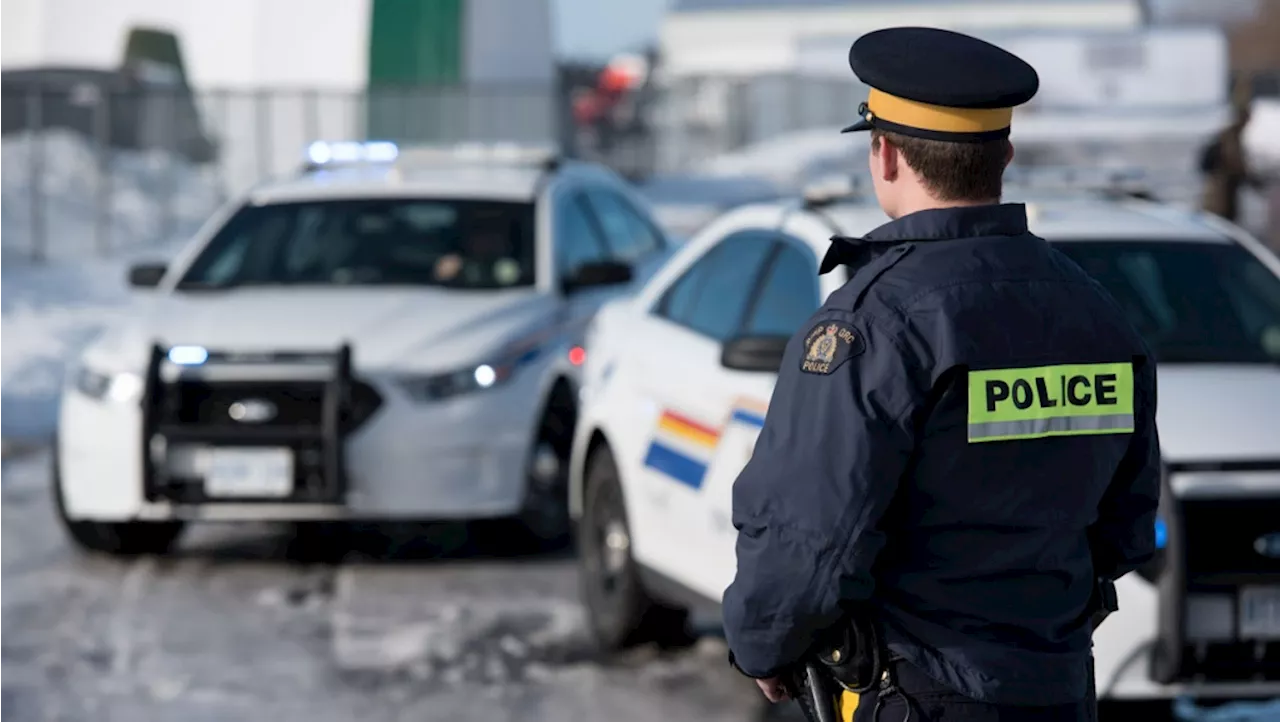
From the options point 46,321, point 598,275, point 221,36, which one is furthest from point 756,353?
point 221,36

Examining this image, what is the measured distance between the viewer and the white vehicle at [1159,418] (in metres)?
5.50

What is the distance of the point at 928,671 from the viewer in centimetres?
297

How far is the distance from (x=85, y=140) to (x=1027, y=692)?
22.1 metres

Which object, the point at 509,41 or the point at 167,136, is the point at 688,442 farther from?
the point at 509,41

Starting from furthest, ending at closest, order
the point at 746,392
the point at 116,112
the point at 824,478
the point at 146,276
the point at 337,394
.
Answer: the point at 116,112 → the point at 146,276 → the point at 337,394 → the point at 746,392 → the point at 824,478

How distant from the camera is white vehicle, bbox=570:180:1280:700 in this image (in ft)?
18.1

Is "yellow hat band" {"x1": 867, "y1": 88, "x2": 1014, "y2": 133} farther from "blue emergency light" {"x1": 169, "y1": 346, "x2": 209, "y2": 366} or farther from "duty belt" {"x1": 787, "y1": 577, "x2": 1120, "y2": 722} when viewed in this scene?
"blue emergency light" {"x1": 169, "y1": 346, "x2": 209, "y2": 366}

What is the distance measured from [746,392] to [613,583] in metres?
1.23

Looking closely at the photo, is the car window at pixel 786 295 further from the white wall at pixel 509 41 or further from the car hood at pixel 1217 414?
the white wall at pixel 509 41

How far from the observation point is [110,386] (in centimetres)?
843

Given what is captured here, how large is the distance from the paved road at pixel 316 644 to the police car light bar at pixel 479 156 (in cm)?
209

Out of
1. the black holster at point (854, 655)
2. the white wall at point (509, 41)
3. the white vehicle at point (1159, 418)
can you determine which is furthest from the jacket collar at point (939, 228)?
the white wall at point (509, 41)

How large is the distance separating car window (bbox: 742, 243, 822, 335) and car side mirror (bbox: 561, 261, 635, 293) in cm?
265

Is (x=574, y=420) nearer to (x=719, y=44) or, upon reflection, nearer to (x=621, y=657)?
(x=621, y=657)
